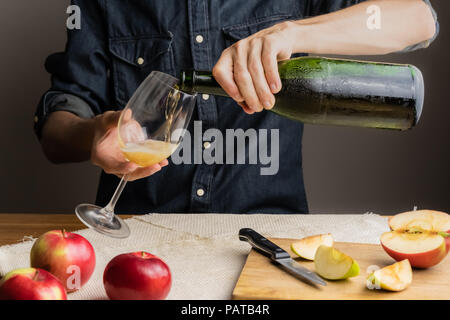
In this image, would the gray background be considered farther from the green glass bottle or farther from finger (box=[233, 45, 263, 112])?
finger (box=[233, 45, 263, 112])

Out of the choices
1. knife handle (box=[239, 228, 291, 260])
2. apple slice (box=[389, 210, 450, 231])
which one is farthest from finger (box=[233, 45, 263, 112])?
apple slice (box=[389, 210, 450, 231])

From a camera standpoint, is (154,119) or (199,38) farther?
(199,38)

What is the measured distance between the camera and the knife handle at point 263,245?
0.93m

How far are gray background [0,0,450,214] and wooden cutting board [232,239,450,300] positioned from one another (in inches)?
50.6

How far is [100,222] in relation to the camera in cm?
101

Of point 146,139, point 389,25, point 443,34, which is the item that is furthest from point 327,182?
point 146,139

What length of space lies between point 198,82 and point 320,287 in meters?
0.39

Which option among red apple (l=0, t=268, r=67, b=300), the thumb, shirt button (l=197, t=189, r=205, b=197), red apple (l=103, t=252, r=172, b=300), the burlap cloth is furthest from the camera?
shirt button (l=197, t=189, r=205, b=197)

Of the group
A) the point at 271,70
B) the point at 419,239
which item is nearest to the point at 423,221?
the point at 419,239

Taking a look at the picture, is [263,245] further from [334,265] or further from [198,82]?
[198,82]

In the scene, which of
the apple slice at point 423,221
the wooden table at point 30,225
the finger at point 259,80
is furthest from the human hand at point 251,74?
the wooden table at point 30,225

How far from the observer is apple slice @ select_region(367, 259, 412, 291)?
827 millimetres

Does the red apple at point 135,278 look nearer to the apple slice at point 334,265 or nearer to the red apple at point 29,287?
the red apple at point 29,287
